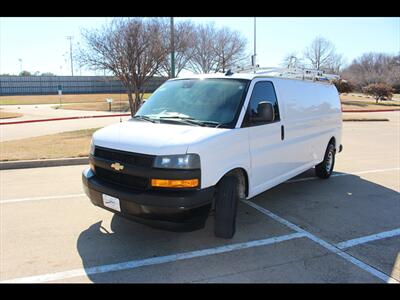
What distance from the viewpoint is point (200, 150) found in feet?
13.0

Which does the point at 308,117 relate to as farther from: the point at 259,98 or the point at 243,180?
the point at 243,180

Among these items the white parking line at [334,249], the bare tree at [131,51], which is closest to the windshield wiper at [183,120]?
the white parking line at [334,249]

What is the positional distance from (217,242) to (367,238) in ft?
6.19

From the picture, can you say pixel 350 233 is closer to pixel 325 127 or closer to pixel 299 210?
pixel 299 210

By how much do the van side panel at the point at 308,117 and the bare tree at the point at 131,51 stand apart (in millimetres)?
10314

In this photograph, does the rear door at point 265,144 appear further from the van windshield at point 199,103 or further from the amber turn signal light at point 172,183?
the amber turn signal light at point 172,183

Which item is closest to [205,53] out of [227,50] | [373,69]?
[227,50]

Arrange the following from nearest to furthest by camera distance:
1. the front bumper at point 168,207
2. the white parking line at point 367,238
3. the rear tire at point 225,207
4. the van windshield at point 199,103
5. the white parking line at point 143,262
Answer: the white parking line at point 143,262 < the front bumper at point 168,207 < the rear tire at point 225,207 < the white parking line at point 367,238 < the van windshield at point 199,103

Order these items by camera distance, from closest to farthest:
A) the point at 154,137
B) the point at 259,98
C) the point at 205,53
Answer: the point at 154,137 < the point at 259,98 < the point at 205,53

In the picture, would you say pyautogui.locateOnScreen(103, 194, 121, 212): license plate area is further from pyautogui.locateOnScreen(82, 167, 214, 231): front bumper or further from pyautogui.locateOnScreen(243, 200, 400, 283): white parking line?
pyautogui.locateOnScreen(243, 200, 400, 283): white parking line

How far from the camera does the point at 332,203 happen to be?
602cm

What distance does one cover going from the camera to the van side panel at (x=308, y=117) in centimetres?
583

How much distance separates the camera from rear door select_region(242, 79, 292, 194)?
191 inches
